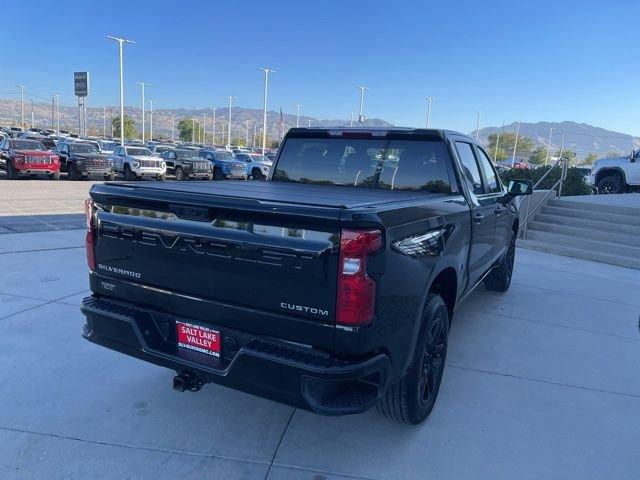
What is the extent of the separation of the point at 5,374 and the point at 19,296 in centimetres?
196

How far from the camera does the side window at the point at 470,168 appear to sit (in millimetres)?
4293

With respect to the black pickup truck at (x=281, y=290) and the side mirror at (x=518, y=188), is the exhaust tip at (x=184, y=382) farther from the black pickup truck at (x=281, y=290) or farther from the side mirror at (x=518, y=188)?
the side mirror at (x=518, y=188)

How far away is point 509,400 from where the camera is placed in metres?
3.74

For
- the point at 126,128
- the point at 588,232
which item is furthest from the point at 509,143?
the point at 588,232

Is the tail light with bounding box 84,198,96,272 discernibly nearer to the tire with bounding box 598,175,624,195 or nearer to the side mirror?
the side mirror

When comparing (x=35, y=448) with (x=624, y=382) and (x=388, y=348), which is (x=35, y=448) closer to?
(x=388, y=348)

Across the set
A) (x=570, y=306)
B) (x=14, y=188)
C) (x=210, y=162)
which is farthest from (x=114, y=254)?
(x=210, y=162)

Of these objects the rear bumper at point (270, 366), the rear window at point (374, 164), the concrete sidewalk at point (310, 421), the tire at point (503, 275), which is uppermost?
the rear window at point (374, 164)

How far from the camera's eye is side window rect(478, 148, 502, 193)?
4.97 meters

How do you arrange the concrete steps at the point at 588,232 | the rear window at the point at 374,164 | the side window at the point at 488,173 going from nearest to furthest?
the rear window at the point at 374,164, the side window at the point at 488,173, the concrete steps at the point at 588,232

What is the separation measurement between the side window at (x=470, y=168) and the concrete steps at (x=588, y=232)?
20.6 ft

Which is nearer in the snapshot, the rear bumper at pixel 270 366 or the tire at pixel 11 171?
the rear bumper at pixel 270 366

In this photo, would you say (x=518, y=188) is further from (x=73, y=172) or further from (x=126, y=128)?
(x=126, y=128)

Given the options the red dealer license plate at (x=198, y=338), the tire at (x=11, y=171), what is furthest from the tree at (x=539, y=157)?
the red dealer license plate at (x=198, y=338)
